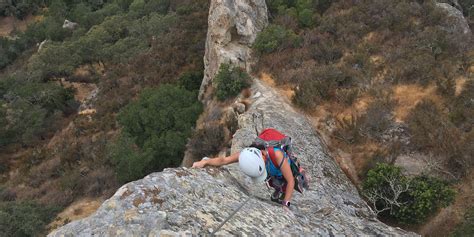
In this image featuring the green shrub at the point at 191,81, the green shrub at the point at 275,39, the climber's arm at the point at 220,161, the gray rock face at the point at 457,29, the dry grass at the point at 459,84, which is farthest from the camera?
the green shrub at the point at 191,81

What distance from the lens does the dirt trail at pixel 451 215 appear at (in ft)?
30.4

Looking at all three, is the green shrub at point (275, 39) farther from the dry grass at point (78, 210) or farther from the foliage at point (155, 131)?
the dry grass at point (78, 210)

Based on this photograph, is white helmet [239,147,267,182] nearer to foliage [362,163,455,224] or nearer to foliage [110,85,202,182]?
foliage [362,163,455,224]

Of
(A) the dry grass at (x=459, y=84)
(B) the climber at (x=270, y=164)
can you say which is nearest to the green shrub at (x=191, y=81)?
(A) the dry grass at (x=459, y=84)

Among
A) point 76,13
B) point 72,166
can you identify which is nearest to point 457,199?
point 72,166

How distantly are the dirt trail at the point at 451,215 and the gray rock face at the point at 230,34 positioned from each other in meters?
10.5

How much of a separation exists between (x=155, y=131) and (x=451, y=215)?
1332 cm

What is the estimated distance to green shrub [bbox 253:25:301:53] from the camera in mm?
18375

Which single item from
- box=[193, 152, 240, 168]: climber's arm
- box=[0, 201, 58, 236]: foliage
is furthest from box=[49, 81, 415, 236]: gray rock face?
box=[0, 201, 58, 236]: foliage

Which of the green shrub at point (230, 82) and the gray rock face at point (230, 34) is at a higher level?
the gray rock face at point (230, 34)

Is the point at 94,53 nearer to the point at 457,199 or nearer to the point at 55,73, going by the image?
the point at 55,73

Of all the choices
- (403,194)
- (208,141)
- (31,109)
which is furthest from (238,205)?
(31,109)

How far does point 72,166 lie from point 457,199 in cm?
1875

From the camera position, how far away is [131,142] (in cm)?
1833
